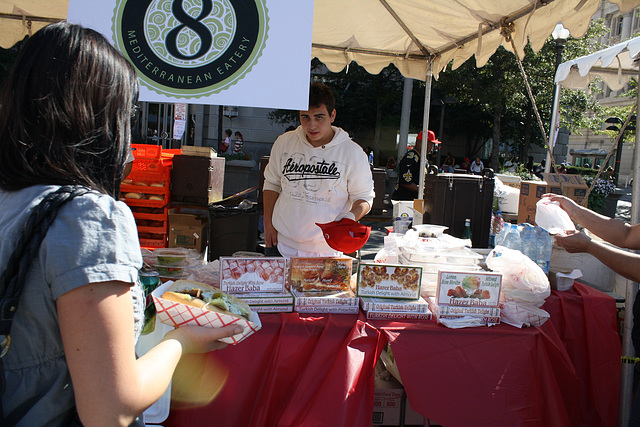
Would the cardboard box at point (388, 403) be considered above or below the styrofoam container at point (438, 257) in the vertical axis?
below

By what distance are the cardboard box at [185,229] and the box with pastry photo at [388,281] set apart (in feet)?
10.2

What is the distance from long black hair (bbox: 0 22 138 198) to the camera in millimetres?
896

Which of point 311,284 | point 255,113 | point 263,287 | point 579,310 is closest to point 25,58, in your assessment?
point 263,287

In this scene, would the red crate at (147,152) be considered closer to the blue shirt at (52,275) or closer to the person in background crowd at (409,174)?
the person in background crowd at (409,174)

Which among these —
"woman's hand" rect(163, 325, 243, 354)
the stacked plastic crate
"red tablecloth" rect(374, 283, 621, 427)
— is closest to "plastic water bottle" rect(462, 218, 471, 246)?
"red tablecloth" rect(374, 283, 621, 427)

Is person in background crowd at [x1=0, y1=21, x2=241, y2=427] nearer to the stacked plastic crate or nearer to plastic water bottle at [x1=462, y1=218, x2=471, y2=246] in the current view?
plastic water bottle at [x1=462, y1=218, x2=471, y2=246]

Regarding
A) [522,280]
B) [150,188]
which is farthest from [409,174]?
[522,280]

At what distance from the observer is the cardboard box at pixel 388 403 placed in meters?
2.48

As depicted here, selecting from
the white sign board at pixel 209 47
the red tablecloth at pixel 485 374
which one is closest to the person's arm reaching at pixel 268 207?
the red tablecloth at pixel 485 374

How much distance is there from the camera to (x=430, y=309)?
8.22 feet

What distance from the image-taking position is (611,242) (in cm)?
244

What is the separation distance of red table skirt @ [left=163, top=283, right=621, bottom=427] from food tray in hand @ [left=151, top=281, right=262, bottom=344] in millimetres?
807

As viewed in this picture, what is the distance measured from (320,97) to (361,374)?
68.7 inches

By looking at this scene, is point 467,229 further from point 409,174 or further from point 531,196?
point 409,174
